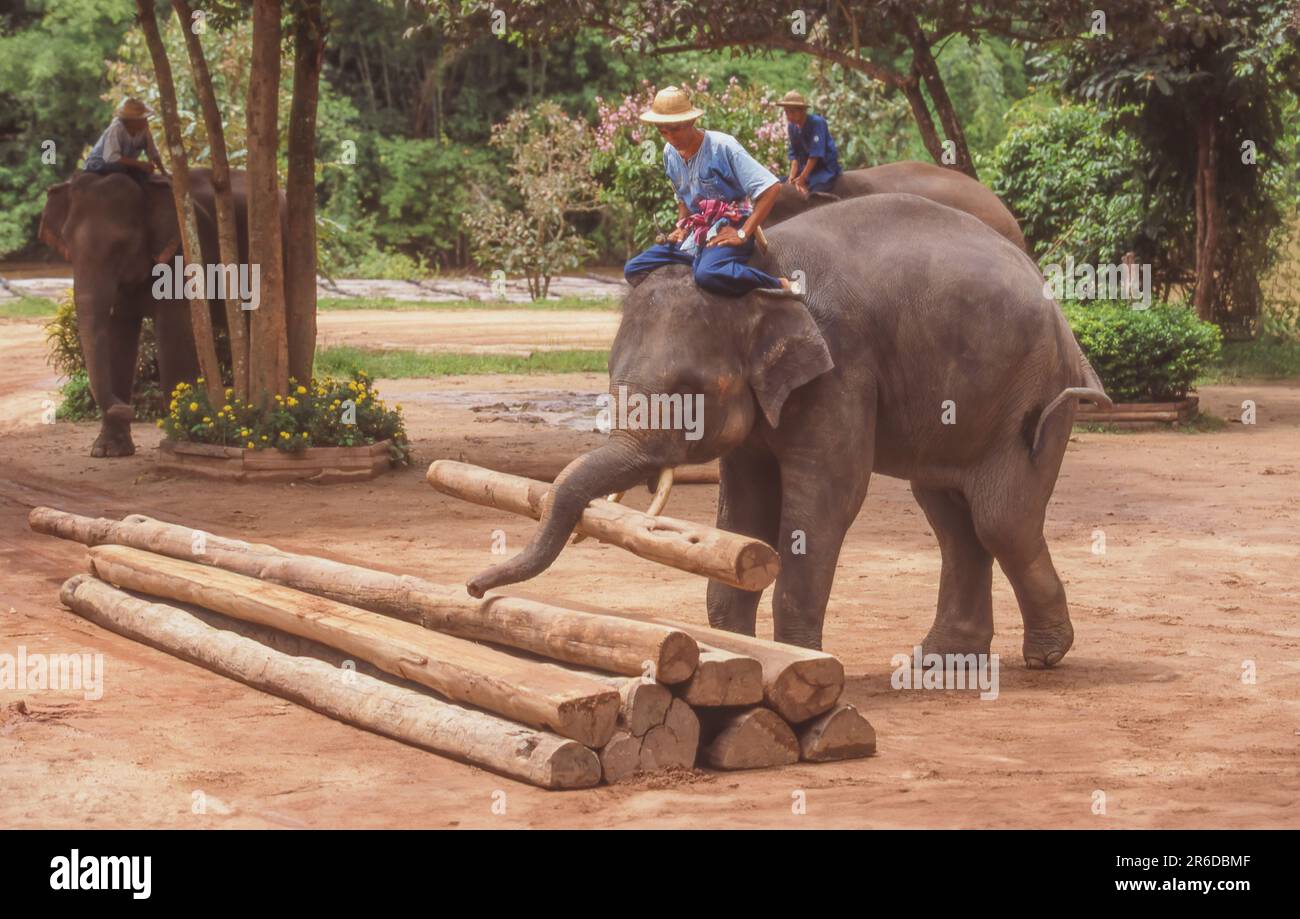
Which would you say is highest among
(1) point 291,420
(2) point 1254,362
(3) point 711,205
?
(3) point 711,205

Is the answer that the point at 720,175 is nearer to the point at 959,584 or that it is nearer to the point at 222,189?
the point at 959,584

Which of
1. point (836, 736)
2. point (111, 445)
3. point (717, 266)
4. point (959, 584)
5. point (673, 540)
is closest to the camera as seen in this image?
point (836, 736)

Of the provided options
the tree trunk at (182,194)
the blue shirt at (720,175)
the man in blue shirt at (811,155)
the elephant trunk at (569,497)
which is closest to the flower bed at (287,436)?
the tree trunk at (182,194)

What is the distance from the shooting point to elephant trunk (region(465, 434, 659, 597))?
7.11m

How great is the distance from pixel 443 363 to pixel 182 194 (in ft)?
28.6

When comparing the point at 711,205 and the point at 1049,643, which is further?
the point at 1049,643

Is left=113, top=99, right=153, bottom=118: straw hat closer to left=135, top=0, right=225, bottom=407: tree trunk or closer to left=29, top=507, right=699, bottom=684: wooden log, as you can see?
left=135, top=0, right=225, bottom=407: tree trunk

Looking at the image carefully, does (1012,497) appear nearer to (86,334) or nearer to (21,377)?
(86,334)

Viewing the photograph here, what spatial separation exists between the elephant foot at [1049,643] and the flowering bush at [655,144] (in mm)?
20251

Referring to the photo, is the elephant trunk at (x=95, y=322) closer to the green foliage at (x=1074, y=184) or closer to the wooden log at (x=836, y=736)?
the wooden log at (x=836, y=736)

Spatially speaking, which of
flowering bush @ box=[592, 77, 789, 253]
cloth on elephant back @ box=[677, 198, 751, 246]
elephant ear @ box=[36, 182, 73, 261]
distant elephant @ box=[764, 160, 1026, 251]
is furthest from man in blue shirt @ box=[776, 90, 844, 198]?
flowering bush @ box=[592, 77, 789, 253]

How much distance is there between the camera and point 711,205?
25.3 ft

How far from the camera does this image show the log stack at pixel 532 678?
6.32 meters

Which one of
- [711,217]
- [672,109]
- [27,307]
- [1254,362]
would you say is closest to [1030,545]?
[711,217]
